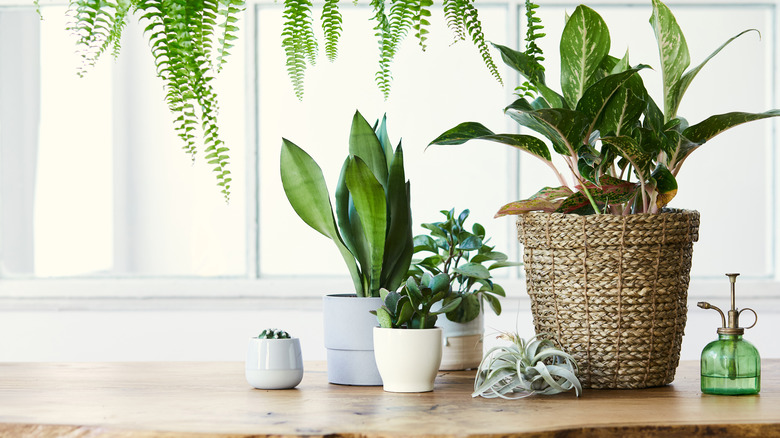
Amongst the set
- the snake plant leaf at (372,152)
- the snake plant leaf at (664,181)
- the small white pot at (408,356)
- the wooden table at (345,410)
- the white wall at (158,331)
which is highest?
the snake plant leaf at (372,152)

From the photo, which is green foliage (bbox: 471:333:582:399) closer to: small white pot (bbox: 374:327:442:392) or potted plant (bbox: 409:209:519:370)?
small white pot (bbox: 374:327:442:392)

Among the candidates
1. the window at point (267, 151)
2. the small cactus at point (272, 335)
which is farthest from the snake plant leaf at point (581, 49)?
the window at point (267, 151)

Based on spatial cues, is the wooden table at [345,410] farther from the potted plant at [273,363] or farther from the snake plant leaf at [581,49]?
the snake plant leaf at [581,49]

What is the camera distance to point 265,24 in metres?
2.62

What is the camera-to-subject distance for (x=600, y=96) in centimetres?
105

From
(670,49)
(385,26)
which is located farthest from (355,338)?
(670,49)

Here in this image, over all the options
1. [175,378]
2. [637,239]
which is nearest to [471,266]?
[637,239]

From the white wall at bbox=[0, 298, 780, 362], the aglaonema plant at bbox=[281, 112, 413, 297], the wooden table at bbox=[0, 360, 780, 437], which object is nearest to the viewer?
the wooden table at bbox=[0, 360, 780, 437]

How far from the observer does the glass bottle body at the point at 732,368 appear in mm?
1055

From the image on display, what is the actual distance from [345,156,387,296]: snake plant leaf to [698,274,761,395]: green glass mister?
49cm

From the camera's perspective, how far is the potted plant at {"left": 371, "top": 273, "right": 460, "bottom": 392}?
106 cm

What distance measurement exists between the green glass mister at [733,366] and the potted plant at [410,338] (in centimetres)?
40

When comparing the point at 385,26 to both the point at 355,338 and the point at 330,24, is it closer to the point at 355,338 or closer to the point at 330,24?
the point at 330,24

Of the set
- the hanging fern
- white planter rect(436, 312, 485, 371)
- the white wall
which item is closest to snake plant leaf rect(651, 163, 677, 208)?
the hanging fern
